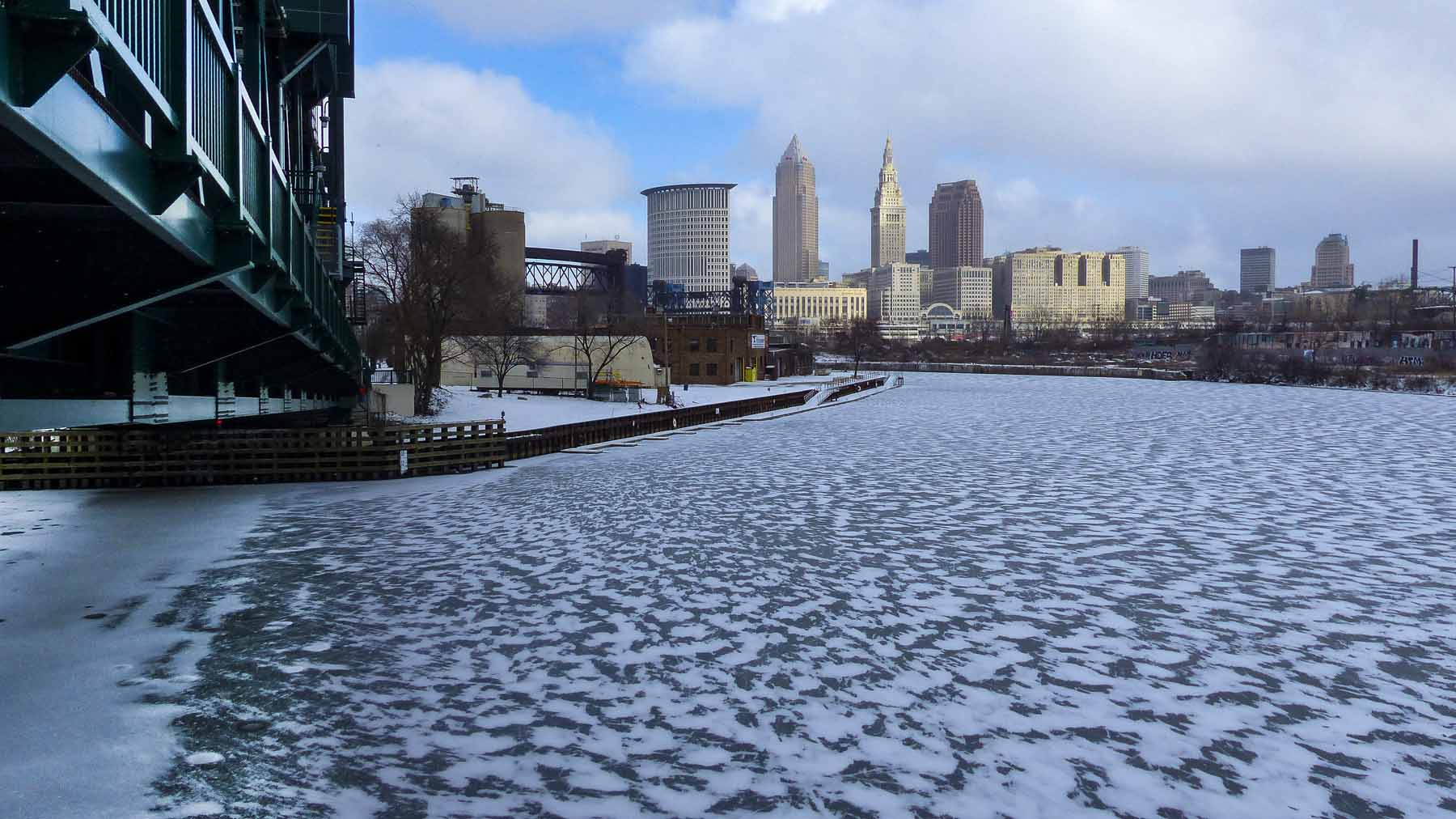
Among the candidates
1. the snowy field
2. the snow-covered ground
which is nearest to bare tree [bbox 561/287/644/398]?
the snow-covered ground

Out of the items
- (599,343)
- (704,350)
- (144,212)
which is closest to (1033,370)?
(704,350)

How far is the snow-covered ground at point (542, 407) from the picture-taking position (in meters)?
46.7

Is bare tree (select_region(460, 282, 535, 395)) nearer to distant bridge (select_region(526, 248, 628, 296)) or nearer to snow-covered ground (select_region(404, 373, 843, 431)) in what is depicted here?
snow-covered ground (select_region(404, 373, 843, 431))

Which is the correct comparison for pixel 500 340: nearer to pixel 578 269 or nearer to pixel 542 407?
pixel 542 407

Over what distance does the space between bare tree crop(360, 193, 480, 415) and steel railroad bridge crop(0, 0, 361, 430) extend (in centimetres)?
2788

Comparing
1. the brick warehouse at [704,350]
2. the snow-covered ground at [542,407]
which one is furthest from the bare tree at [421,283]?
the brick warehouse at [704,350]

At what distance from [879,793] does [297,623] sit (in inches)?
312

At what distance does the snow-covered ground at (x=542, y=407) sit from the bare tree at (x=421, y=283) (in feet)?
8.58

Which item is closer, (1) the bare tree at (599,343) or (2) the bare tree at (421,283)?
(2) the bare tree at (421,283)

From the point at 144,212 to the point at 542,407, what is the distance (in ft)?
160

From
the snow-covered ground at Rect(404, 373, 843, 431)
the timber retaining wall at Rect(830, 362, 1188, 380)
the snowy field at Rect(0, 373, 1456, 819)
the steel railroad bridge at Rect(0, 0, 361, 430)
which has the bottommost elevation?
the snowy field at Rect(0, 373, 1456, 819)

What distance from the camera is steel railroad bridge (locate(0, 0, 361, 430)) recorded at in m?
5.24

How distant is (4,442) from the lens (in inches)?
952

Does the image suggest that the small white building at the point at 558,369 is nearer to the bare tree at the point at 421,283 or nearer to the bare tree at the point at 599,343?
the bare tree at the point at 599,343
